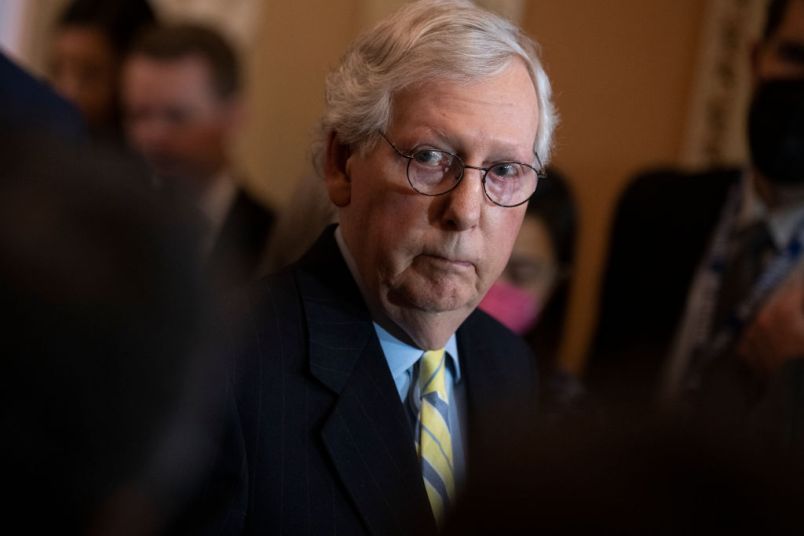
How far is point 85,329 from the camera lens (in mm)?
560

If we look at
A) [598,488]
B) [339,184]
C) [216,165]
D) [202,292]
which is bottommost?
[216,165]

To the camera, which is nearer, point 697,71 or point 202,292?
point 202,292

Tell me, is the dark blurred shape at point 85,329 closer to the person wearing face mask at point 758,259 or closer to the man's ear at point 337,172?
the man's ear at point 337,172

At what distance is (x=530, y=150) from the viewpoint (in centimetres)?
135

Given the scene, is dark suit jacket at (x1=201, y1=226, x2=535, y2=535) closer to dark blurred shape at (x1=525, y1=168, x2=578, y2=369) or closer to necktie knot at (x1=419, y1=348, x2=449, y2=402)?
necktie knot at (x1=419, y1=348, x2=449, y2=402)

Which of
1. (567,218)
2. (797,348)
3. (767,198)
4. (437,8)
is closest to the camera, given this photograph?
(437,8)

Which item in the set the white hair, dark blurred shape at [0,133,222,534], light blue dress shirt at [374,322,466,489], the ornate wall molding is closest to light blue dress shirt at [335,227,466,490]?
light blue dress shirt at [374,322,466,489]

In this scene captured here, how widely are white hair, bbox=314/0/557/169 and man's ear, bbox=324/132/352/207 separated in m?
0.02

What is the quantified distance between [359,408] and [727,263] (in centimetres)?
179

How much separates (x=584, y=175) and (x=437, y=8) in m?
2.51

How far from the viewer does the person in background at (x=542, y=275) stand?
2955 millimetres

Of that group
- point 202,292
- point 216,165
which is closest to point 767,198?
point 216,165

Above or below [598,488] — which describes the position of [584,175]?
below

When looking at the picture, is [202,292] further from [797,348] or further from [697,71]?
[697,71]
